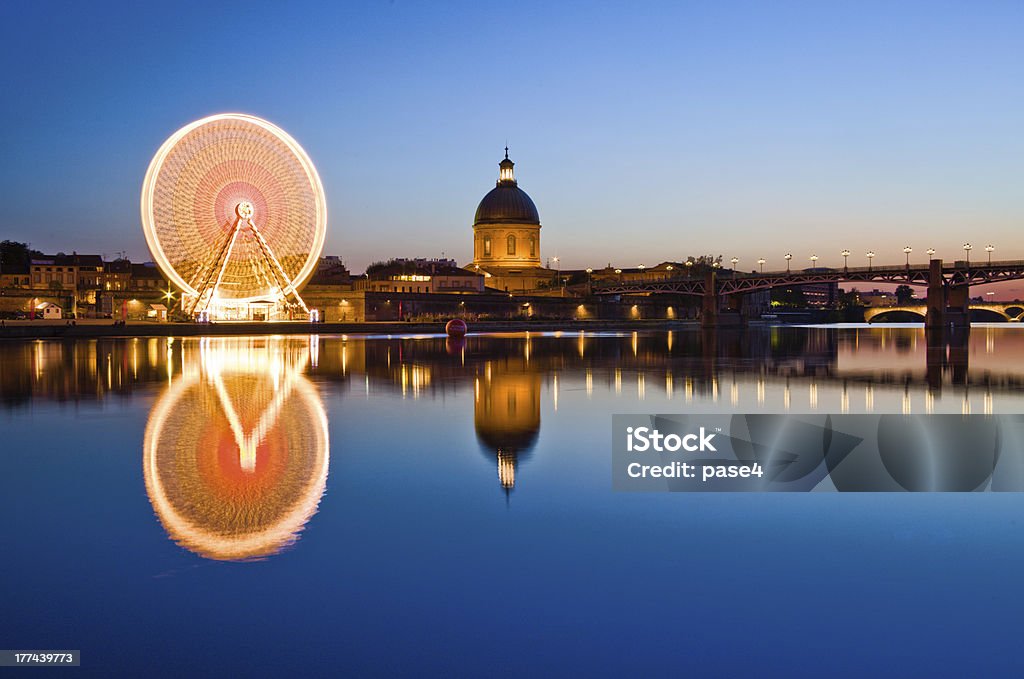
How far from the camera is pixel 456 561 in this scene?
330 inches

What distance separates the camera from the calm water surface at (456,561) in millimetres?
A: 6449

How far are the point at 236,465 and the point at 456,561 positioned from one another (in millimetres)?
5601

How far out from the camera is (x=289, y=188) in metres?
59.3

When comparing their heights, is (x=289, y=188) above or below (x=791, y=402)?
above

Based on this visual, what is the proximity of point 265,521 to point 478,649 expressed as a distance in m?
4.00

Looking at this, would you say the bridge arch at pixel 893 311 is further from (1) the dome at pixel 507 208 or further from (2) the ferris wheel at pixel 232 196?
(2) the ferris wheel at pixel 232 196

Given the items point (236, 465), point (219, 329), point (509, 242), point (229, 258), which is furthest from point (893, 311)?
point (236, 465)

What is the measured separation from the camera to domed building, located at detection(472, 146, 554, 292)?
510 ft

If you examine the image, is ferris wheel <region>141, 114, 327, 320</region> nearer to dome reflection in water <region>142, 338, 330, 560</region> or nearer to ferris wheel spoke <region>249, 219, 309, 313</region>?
ferris wheel spoke <region>249, 219, 309, 313</region>

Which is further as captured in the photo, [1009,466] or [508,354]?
[508,354]

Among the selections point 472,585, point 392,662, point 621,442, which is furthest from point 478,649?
point 621,442

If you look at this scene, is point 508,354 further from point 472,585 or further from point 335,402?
point 472,585

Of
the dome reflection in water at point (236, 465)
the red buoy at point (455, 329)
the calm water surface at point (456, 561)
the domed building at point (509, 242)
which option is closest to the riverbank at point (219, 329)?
the red buoy at point (455, 329)

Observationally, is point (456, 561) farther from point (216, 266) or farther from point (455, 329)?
point (216, 266)
